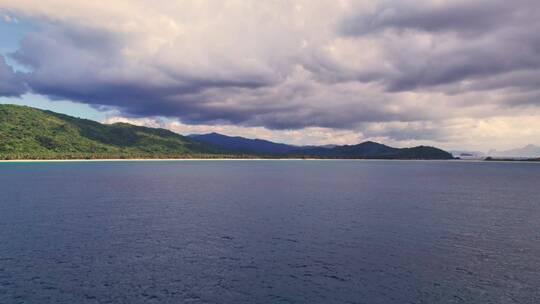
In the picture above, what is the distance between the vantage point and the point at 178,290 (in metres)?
45.1

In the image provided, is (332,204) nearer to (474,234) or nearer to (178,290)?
(474,234)

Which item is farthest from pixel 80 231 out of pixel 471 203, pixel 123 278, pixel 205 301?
pixel 471 203

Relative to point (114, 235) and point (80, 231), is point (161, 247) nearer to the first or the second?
point (114, 235)

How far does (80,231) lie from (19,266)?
22.9 meters

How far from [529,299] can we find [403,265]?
51.7ft

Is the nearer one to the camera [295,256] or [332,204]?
[295,256]

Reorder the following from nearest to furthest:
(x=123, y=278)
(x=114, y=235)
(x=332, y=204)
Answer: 1. (x=123, y=278)
2. (x=114, y=235)
3. (x=332, y=204)

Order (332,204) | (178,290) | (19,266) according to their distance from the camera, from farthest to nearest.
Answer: (332,204)
(19,266)
(178,290)

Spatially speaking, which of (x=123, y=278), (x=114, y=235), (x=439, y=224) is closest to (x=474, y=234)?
(x=439, y=224)

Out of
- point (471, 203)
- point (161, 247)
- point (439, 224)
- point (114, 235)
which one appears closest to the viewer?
point (161, 247)

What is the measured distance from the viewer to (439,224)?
8638cm

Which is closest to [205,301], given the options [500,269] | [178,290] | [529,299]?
[178,290]

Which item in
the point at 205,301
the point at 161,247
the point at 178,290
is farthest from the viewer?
the point at 161,247

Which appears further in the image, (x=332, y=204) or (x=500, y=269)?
(x=332, y=204)
